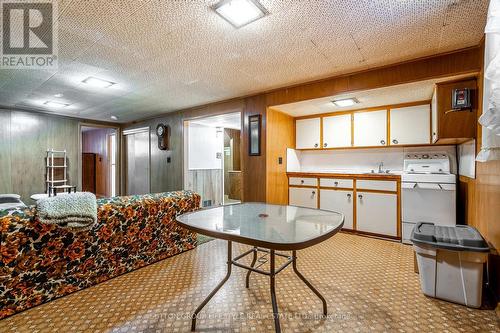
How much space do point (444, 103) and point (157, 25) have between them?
3.09 meters

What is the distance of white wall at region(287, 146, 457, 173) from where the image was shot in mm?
3727

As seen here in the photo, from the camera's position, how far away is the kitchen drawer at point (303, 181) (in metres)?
4.07

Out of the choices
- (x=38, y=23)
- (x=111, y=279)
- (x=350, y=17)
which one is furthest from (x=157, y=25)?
(x=111, y=279)

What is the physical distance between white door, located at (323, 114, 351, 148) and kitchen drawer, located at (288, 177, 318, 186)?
0.69 metres

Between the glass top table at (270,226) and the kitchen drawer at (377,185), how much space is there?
2044mm

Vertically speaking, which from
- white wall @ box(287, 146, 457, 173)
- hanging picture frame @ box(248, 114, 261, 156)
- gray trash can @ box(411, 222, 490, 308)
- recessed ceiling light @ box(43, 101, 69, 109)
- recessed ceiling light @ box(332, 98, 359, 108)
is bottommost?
gray trash can @ box(411, 222, 490, 308)

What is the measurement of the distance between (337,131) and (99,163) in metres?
7.85

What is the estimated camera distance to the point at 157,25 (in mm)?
2074

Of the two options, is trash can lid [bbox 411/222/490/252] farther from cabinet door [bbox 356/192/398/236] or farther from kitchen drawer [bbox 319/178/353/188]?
kitchen drawer [bbox 319/178/353/188]

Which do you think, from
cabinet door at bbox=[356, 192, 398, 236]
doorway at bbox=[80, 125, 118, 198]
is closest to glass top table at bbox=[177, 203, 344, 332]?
cabinet door at bbox=[356, 192, 398, 236]

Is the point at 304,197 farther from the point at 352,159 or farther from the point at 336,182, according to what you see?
the point at 352,159

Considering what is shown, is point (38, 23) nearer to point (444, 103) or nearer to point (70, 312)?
point (70, 312)

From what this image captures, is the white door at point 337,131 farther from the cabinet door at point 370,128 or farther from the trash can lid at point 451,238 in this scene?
the trash can lid at point 451,238

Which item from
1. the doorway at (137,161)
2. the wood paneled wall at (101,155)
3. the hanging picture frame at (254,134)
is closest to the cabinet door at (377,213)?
the hanging picture frame at (254,134)
